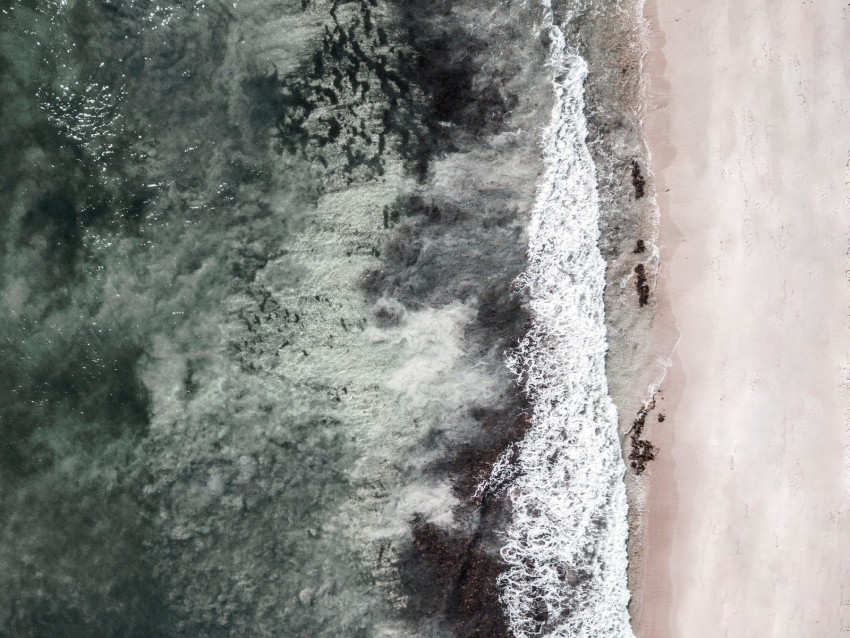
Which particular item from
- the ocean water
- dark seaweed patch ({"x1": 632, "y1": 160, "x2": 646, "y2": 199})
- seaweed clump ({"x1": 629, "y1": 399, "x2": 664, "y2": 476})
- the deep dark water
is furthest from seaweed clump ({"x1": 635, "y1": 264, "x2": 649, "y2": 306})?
the deep dark water

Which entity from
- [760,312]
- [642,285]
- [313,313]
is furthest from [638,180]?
[313,313]

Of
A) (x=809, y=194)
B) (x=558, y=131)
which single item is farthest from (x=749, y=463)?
(x=558, y=131)

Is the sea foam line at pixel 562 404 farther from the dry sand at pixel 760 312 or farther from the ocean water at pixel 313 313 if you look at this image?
the dry sand at pixel 760 312

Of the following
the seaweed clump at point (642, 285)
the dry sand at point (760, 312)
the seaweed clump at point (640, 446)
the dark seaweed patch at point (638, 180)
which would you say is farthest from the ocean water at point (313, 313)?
the dry sand at point (760, 312)

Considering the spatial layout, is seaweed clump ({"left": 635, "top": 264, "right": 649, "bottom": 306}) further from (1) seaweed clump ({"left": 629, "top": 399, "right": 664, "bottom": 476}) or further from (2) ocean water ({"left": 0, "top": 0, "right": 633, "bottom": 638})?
(1) seaweed clump ({"left": 629, "top": 399, "right": 664, "bottom": 476})

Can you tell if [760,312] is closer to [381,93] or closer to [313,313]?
[381,93]

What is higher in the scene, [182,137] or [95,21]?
[95,21]

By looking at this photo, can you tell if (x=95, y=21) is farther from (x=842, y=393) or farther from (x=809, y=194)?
(x=842, y=393)
